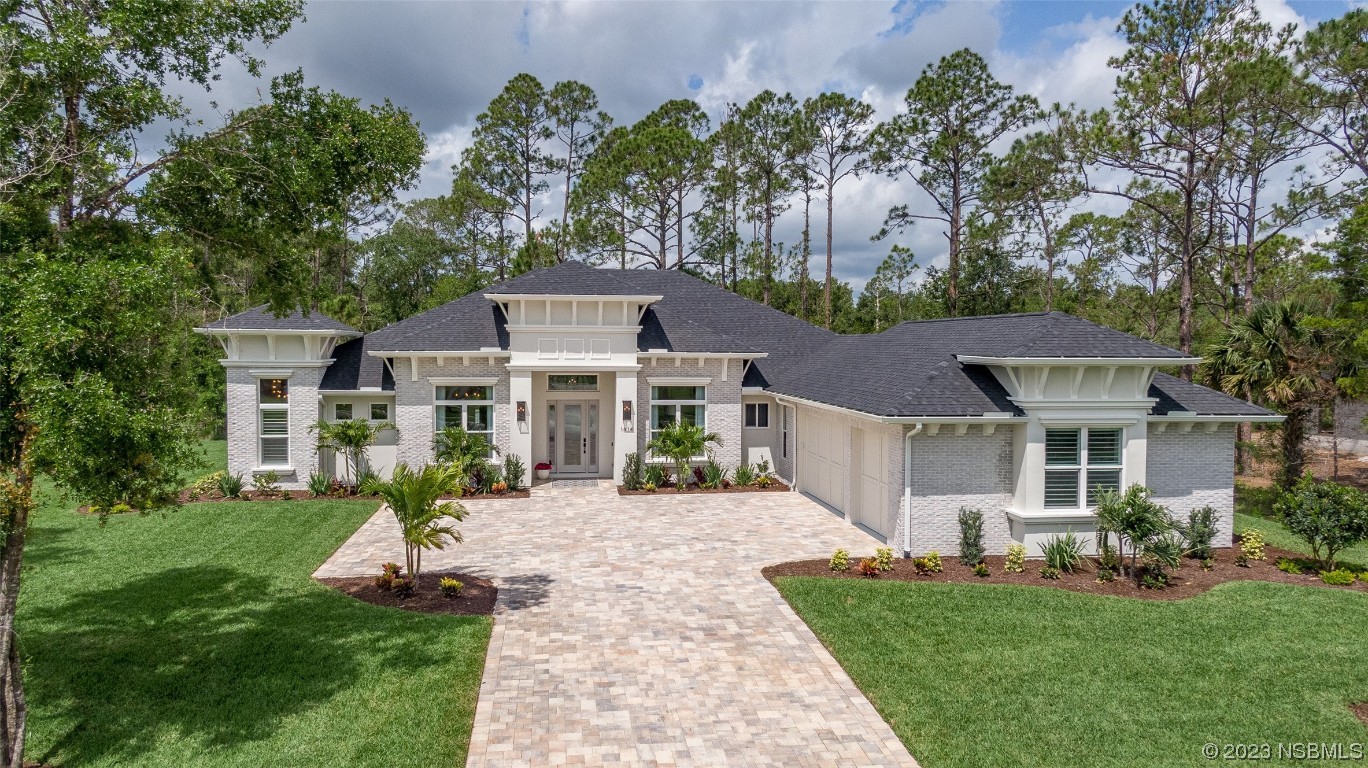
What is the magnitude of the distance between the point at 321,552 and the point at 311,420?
7.44m

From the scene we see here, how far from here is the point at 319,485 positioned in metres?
18.7

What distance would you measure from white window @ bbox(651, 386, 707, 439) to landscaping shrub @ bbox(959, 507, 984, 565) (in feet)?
29.6

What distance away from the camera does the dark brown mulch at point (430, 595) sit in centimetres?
1017

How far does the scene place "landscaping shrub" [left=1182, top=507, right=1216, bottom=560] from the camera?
1274 cm

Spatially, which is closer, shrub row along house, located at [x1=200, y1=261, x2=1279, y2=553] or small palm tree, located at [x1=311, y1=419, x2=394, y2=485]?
shrub row along house, located at [x1=200, y1=261, x2=1279, y2=553]

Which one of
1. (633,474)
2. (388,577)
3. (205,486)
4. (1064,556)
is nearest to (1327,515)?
(1064,556)

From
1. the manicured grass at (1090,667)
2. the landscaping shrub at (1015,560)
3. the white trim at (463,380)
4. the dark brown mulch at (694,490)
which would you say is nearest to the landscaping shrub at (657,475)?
the dark brown mulch at (694,490)

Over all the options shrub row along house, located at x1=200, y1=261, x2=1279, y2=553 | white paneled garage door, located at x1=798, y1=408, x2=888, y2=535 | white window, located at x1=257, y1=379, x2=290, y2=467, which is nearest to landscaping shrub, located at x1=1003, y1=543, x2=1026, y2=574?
shrub row along house, located at x1=200, y1=261, x2=1279, y2=553

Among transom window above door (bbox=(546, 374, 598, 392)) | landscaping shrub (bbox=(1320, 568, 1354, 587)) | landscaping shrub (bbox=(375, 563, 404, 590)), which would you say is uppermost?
transom window above door (bbox=(546, 374, 598, 392))

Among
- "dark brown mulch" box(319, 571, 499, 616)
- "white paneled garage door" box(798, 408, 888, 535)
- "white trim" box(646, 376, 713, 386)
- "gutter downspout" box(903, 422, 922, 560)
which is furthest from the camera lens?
"white trim" box(646, 376, 713, 386)

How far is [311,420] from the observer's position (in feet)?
63.3

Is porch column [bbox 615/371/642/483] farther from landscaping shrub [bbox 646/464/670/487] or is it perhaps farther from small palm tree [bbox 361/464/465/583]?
small palm tree [bbox 361/464/465/583]

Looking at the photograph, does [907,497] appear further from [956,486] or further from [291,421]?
[291,421]

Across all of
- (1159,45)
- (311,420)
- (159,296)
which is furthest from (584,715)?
(1159,45)
